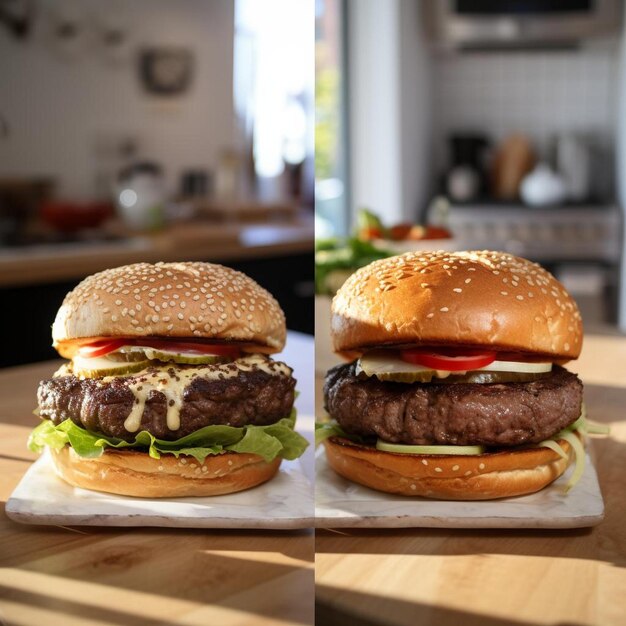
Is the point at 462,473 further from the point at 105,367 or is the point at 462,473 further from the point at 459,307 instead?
the point at 105,367

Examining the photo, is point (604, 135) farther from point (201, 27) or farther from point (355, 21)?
point (201, 27)

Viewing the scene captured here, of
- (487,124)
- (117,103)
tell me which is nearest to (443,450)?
(487,124)

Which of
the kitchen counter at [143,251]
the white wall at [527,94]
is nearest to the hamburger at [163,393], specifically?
the kitchen counter at [143,251]

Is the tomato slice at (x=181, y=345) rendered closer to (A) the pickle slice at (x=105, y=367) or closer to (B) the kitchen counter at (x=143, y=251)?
(A) the pickle slice at (x=105, y=367)

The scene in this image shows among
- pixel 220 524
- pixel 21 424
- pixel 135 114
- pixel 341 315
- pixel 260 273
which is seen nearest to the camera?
pixel 220 524

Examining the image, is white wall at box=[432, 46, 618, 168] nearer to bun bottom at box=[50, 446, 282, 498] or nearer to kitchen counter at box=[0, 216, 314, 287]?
kitchen counter at box=[0, 216, 314, 287]

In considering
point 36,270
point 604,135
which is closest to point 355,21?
point 604,135

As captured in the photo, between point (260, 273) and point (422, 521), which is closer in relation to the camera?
point (422, 521)

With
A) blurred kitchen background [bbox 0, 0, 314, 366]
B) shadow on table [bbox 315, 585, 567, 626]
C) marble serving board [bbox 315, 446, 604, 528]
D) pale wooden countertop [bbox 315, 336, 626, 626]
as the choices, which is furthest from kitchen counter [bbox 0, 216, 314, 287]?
shadow on table [bbox 315, 585, 567, 626]
